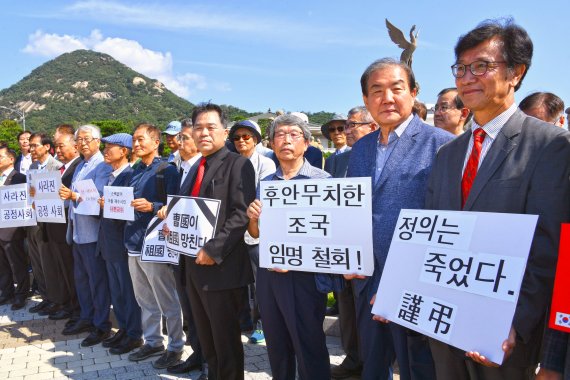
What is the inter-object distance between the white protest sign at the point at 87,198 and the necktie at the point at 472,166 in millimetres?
4292

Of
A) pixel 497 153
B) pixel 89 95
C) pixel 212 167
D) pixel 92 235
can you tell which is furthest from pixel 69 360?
pixel 89 95

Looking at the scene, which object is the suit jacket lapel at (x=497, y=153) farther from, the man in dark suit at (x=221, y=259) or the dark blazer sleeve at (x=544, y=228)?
the man in dark suit at (x=221, y=259)

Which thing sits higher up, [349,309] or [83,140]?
[83,140]

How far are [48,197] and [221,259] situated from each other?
147 inches

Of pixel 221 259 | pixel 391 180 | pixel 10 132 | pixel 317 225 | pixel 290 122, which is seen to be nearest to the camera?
pixel 391 180

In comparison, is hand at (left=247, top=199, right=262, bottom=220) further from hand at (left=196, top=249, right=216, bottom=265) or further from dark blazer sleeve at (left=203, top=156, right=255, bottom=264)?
hand at (left=196, top=249, right=216, bottom=265)

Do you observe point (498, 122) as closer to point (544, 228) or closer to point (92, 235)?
point (544, 228)

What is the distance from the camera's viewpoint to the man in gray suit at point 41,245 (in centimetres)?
650

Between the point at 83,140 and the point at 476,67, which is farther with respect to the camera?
the point at 83,140

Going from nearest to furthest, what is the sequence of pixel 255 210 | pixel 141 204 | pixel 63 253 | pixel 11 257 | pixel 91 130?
pixel 255 210, pixel 141 204, pixel 91 130, pixel 63 253, pixel 11 257

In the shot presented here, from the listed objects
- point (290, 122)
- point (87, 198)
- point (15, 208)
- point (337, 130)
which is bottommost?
point (15, 208)

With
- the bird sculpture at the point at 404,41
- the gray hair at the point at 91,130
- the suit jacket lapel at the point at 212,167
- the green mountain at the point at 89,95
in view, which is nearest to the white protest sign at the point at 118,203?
the gray hair at the point at 91,130

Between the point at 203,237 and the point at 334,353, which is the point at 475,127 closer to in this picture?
the point at 203,237

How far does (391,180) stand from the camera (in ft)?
8.57
